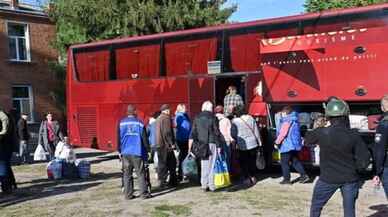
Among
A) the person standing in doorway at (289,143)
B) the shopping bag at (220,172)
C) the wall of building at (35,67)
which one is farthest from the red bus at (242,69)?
the wall of building at (35,67)

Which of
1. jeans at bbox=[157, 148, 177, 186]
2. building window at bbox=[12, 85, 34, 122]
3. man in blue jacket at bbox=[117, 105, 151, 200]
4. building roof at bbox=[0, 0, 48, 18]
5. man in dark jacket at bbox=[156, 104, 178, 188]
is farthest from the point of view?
building window at bbox=[12, 85, 34, 122]

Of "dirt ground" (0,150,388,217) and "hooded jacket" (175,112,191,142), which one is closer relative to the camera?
"dirt ground" (0,150,388,217)

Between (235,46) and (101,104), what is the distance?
5.22 m

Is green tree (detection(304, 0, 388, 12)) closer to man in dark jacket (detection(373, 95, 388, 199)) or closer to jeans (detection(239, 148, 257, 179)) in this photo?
jeans (detection(239, 148, 257, 179))

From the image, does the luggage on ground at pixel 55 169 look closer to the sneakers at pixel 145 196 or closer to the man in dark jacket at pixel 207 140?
the sneakers at pixel 145 196

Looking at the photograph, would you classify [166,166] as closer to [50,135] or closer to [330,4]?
[50,135]

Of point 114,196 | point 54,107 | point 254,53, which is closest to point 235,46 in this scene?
point 254,53

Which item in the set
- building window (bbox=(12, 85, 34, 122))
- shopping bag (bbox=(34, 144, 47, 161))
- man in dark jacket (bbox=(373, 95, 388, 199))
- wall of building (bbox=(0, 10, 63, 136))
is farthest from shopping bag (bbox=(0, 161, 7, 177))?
building window (bbox=(12, 85, 34, 122))

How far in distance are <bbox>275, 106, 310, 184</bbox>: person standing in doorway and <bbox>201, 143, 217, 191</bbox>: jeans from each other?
1.54 m

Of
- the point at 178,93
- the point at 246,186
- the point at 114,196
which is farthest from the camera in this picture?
the point at 178,93

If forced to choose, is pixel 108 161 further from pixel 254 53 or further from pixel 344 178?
pixel 344 178

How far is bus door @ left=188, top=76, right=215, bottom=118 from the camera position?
45.3ft

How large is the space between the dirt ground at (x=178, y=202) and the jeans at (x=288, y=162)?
11.0 inches

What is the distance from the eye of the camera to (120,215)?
8.84 metres
